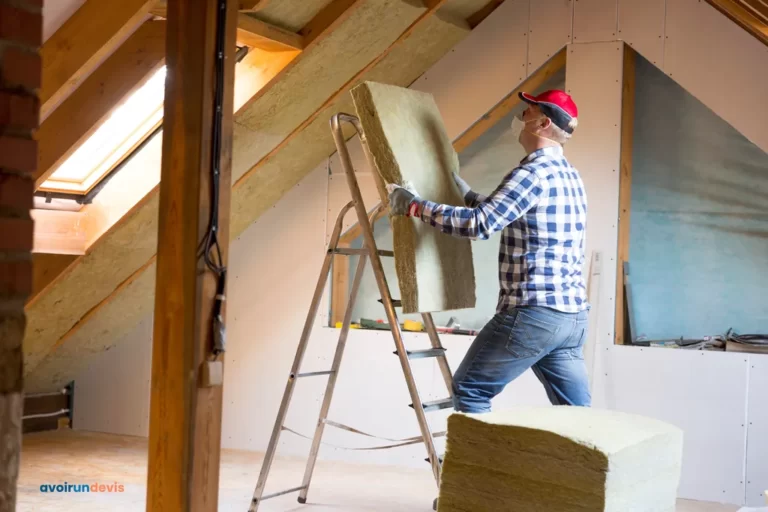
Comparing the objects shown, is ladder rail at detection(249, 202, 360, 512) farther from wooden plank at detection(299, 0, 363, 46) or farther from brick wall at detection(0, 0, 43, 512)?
brick wall at detection(0, 0, 43, 512)

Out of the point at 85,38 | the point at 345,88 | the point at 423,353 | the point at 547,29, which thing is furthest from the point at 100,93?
the point at 547,29

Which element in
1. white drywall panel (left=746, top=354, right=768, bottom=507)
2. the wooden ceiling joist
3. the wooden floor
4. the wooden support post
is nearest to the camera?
the wooden support post

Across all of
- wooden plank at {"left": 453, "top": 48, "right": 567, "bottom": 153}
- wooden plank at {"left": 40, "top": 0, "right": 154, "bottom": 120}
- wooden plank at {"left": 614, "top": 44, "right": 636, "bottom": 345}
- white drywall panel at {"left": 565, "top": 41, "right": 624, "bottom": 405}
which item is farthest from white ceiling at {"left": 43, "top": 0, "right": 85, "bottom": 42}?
wooden plank at {"left": 614, "top": 44, "right": 636, "bottom": 345}

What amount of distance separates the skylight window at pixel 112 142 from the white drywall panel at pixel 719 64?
2.21 meters

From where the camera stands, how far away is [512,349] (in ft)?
8.80

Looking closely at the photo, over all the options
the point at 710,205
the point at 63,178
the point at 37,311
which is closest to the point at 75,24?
the point at 63,178

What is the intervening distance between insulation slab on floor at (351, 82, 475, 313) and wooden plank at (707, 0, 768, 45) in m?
1.31

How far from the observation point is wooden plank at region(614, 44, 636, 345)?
3992 mm

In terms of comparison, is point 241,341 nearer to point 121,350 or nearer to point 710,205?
point 121,350

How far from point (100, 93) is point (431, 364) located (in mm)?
1924

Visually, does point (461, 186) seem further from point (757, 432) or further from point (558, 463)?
point (757, 432)

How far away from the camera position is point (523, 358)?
270 centimetres

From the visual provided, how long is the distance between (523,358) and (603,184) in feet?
5.09

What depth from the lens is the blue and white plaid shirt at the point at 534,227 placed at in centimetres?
268
